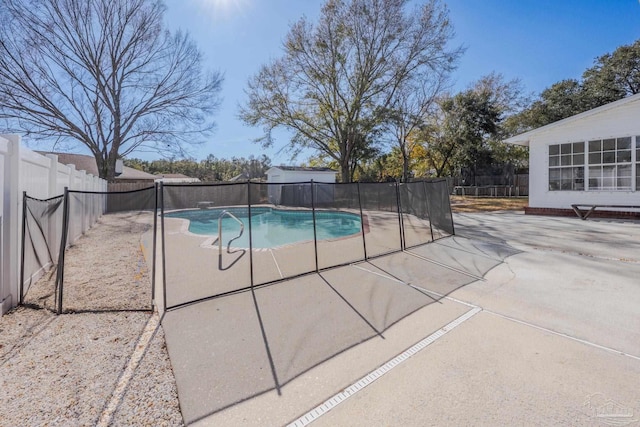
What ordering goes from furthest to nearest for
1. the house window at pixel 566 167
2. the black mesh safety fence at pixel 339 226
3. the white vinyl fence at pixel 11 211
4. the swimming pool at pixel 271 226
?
1. the house window at pixel 566 167
2. the swimming pool at pixel 271 226
3. the black mesh safety fence at pixel 339 226
4. the white vinyl fence at pixel 11 211

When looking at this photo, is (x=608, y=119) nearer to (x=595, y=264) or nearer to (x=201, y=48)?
(x=595, y=264)

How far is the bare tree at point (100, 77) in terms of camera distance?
15398 mm

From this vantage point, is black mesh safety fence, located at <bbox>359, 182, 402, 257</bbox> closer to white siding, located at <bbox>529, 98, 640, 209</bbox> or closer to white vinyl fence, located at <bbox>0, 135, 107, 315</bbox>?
white vinyl fence, located at <bbox>0, 135, 107, 315</bbox>

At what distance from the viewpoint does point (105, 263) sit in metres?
5.47

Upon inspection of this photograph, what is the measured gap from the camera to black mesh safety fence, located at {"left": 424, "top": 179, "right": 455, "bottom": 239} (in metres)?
7.59

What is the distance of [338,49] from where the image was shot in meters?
17.7

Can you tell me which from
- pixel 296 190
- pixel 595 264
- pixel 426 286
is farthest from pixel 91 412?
pixel 296 190

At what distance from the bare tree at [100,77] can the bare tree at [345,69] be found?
15.2ft

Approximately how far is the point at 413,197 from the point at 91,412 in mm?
7235

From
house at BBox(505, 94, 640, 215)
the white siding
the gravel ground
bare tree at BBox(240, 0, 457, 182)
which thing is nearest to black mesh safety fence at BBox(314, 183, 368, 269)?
the gravel ground

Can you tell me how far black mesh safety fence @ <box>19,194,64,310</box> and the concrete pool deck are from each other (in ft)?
6.31

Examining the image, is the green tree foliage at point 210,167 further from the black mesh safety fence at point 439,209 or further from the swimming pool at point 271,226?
the black mesh safety fence at point 439,209
